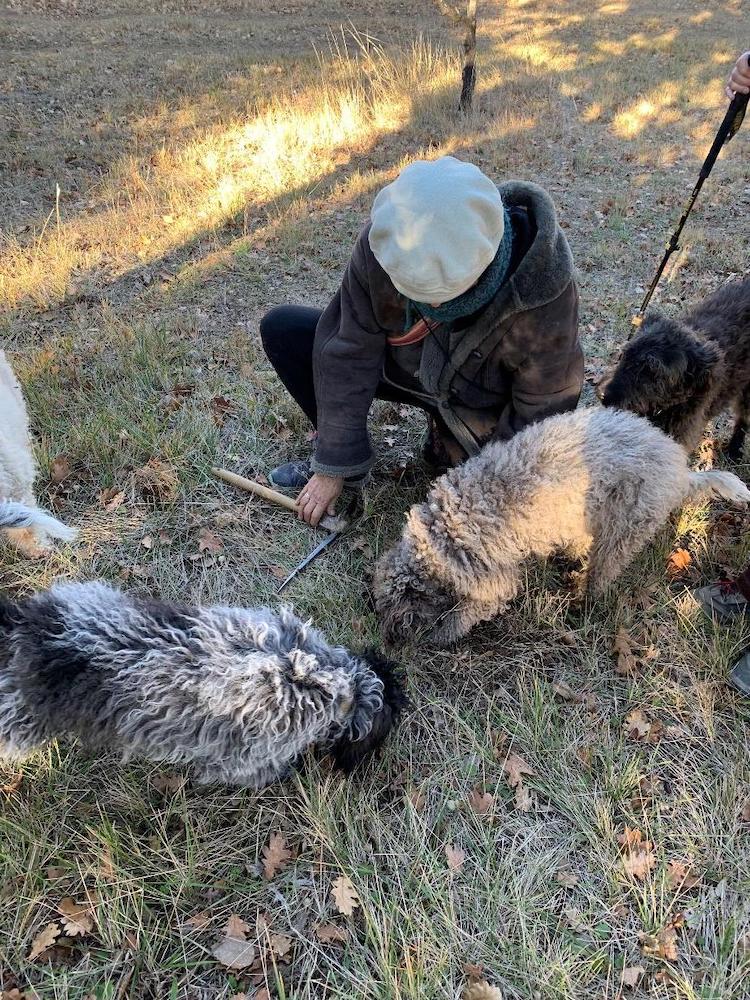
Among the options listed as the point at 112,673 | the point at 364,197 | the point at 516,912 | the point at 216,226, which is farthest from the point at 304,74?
the point at 516,912

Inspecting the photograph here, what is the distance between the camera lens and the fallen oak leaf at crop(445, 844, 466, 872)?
214cm

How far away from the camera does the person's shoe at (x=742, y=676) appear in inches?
99.9

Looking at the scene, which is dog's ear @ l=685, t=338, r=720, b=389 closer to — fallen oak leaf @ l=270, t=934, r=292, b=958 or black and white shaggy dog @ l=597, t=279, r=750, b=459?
black and white shaggy dog @ l=597, t=279, r=750, b=459

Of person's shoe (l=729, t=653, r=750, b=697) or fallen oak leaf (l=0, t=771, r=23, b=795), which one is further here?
person's shoe (l=729, t=653, r=750, b=697)

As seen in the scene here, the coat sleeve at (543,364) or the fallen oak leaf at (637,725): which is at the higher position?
the coat sleeve at (543,364)

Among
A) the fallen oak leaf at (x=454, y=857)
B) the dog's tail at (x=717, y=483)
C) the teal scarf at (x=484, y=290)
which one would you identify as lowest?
the fallen oak leaf at (x=454, y=857)

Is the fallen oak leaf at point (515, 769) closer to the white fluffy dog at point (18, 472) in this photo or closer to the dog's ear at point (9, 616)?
the dog's ear at point (9, 616)

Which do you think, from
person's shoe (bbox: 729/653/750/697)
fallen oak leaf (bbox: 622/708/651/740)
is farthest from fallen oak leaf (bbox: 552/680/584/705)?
person's shoe (bbox: 729/653/750/697)

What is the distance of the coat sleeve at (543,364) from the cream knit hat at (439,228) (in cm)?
41

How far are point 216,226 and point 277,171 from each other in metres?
1.62

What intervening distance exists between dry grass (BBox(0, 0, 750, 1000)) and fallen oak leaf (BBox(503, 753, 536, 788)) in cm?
4

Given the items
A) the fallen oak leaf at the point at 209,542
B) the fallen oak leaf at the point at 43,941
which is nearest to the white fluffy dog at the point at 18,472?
the fallen oak leaf at the point at 209,542

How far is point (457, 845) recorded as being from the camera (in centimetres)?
219

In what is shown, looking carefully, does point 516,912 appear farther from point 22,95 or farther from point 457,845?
point 22,95
